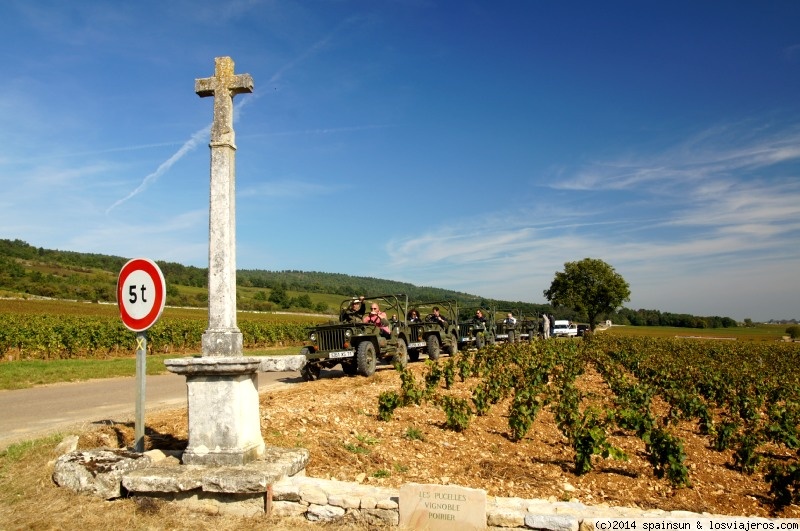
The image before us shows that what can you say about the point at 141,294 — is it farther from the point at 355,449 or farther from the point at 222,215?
the point at 355,449

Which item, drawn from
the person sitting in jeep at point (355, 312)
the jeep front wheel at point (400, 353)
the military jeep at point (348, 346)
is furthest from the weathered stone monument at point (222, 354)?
the jeep front wheel at point (400, 353)

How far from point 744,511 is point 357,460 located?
143 inches

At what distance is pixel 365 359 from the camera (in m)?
12.9

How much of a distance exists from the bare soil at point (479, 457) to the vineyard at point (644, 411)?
0.43ft

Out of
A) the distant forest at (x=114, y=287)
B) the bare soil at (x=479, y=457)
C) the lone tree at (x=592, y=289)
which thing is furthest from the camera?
the lone tree at (x=592, y=289)

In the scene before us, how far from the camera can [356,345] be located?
13.3 meters

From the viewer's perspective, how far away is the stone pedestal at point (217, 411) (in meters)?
4.57

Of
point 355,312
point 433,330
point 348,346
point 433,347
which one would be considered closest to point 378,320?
point 355,312

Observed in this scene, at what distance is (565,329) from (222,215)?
46.4 m

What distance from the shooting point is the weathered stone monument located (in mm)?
4598

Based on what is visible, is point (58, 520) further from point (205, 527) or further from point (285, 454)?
point (285, 454)

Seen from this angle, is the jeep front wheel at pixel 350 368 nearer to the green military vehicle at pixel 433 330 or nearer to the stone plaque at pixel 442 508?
the green military vehicle at pixel 433 330

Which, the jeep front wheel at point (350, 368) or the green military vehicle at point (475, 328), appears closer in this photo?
the jeep front wheel at point (350, 368)

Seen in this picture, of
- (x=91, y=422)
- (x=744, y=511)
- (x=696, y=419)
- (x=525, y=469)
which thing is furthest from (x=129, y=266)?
(x=696, y=419)
